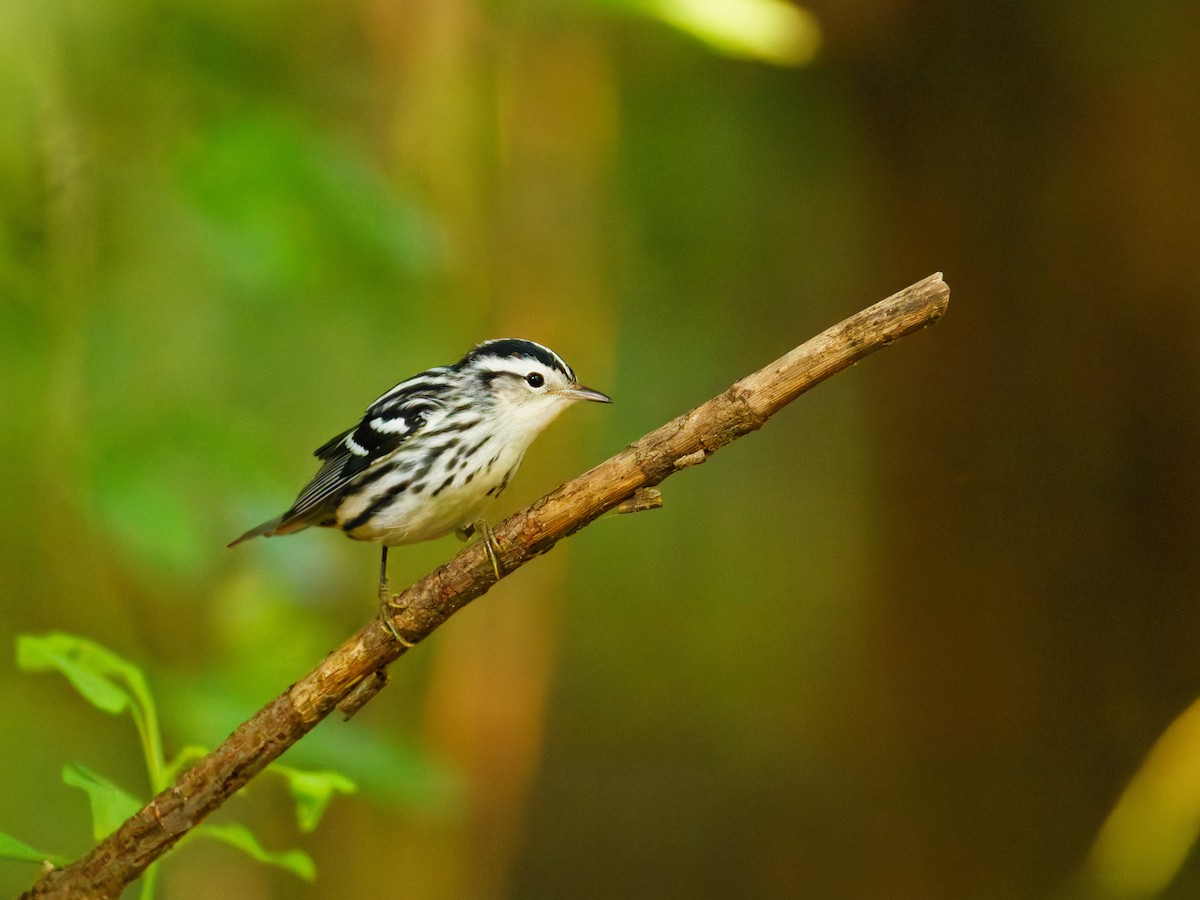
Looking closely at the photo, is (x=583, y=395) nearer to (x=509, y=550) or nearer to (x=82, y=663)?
(x=509, y=550)

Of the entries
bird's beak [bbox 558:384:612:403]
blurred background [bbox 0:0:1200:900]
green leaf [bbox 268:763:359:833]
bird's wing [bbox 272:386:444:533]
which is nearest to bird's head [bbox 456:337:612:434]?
bird's beak [bbox 558:384:612:403]

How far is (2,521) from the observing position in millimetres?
3463

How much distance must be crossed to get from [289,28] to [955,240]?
2.34 meters

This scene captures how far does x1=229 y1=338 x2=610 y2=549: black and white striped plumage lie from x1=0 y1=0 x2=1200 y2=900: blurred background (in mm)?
180

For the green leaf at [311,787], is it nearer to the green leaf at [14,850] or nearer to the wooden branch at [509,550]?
the wooden branch at [509,550]

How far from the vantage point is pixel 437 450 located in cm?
277

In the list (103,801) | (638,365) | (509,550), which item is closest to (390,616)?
(509,550)

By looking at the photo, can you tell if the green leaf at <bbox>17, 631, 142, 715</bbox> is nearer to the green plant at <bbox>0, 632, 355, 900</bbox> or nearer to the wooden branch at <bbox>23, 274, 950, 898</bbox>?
the green plant at <bbox>0, 632, 355, 900</bbox>

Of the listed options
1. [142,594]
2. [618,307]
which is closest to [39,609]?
[142,594]

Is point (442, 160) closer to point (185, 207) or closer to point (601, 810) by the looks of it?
point (185, 207)

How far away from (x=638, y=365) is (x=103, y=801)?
4.13m

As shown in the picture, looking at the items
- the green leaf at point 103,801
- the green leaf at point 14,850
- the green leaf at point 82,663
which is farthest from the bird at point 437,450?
the green leaf at point 14,850

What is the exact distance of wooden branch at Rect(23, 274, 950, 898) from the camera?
173 cm

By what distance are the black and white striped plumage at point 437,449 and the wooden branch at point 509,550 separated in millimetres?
715
